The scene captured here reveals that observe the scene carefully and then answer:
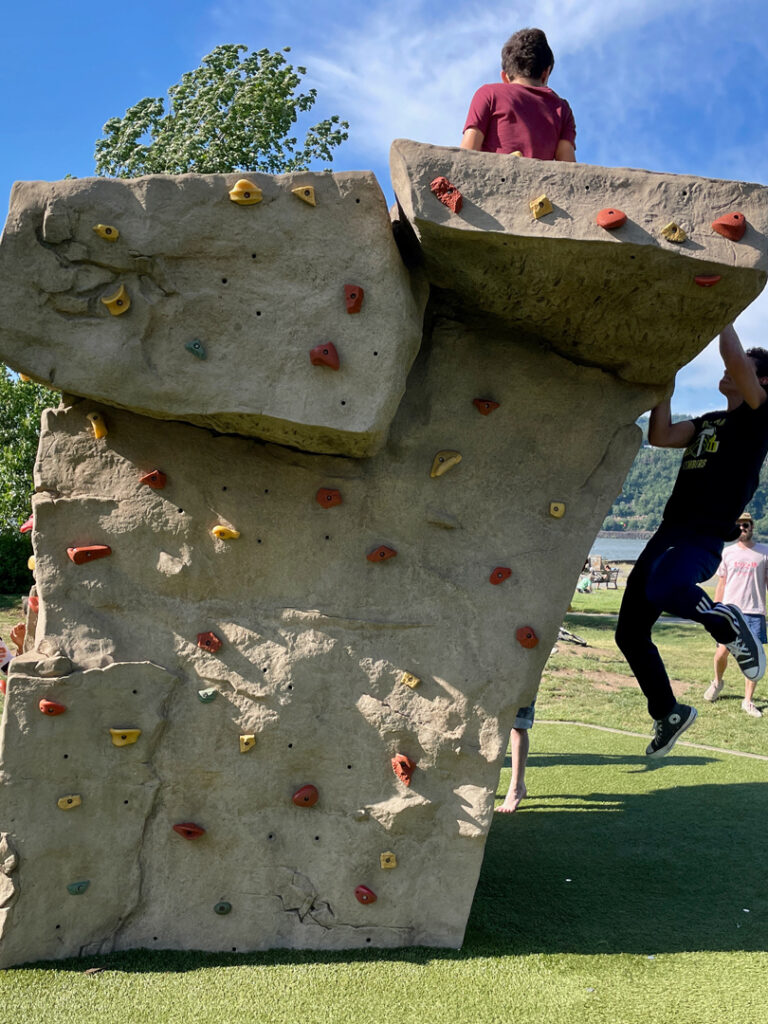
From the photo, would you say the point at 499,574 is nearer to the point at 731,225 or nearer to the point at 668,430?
the point at 668,430

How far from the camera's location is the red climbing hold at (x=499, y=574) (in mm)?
4227

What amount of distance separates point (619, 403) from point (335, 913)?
9.11ft

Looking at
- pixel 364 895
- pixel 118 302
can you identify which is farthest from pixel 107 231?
pixel 364 895

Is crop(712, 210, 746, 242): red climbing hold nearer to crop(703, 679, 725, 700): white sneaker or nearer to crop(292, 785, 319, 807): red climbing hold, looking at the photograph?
crop(292, 785, 319, 807): red climbing hold

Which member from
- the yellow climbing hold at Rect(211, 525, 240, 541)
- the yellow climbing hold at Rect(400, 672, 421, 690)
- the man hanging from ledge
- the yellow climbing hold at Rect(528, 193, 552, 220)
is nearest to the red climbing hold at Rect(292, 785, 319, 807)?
the yellow climbing hold at Rect(400, 672, 421, 690)

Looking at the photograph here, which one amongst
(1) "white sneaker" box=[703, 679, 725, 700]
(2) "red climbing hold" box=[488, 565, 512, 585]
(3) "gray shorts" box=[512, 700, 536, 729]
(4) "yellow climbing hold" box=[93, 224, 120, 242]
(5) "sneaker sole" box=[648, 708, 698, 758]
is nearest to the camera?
(4) "yellow climbing hold" box=[93, 224, 120, 242]

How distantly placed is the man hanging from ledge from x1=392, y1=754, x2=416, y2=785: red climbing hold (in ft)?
4.45

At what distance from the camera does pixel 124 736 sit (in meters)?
3.96

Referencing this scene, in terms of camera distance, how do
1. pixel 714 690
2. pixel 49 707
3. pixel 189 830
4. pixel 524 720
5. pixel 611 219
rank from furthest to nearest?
pixel 714 690 < pixel 524 720 < pixel 189 830 < pixel 49 707 < pixel 611 219

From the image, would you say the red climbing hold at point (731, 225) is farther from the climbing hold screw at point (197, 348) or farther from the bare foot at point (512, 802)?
the bare foot at point (512, 802)

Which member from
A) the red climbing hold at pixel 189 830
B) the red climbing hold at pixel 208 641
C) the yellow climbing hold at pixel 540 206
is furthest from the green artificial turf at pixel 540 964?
the yellow climbing hold at pixel 540 206

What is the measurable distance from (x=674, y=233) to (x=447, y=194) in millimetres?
929

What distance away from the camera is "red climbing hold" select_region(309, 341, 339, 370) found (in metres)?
3.76

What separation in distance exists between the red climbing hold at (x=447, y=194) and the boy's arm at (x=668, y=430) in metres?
1.63
